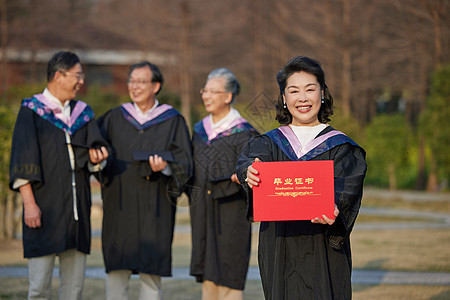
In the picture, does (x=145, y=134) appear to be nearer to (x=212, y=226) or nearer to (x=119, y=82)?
(x=212, y=226)

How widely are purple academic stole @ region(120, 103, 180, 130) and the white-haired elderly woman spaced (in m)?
0.40

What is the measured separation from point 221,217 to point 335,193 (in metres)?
2.29

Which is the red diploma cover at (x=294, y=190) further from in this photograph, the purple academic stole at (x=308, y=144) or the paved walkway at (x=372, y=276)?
the paved walkway at (x=372, y=276)

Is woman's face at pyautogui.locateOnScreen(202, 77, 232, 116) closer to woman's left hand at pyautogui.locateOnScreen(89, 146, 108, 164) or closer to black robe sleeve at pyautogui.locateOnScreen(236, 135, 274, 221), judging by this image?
woman's left hand at pyautogui.locateOnScreen(89, 146, 108, 164)

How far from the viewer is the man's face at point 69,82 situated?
5.30m

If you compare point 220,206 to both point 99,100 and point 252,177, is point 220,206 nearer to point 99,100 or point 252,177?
point 252,177

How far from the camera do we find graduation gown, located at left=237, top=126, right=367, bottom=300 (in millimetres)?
3691

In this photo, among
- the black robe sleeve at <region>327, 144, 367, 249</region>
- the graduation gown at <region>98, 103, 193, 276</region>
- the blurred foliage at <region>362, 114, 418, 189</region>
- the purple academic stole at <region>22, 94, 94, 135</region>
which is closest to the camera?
the black robe sleeve at <region>327, 144, 367, 249</region>

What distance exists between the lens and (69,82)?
209 inches

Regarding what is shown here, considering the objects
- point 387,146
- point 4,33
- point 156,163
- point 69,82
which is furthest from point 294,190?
point 4,33

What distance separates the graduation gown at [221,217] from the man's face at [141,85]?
28.4 inches

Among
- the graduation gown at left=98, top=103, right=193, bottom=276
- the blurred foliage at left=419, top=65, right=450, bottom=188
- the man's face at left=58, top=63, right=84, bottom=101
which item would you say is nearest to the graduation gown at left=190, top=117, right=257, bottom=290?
the graduation gown at left=98, top=103, right=193, bottom=276

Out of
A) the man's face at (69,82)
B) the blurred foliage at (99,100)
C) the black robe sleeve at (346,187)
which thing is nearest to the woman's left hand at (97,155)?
the man's face at (69,82)

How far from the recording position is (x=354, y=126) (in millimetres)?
17500
